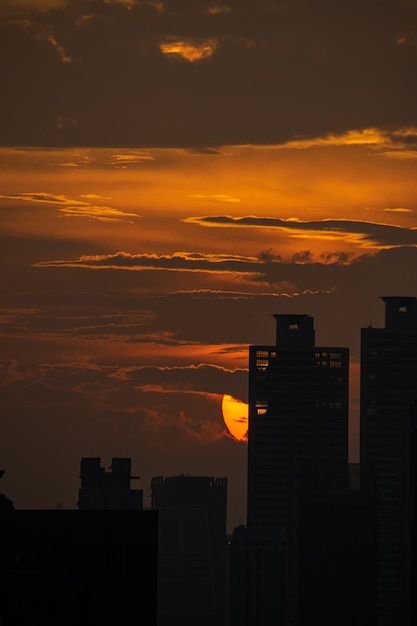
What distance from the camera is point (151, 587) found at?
307 feet

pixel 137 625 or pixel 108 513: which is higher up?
pixel 108 513

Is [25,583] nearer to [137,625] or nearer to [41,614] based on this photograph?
[41,614]

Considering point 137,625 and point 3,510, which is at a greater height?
point 3,510

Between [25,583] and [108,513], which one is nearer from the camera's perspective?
[25,583]

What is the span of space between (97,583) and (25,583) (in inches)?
231

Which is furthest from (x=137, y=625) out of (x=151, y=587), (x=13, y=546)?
(x=13, y=546)

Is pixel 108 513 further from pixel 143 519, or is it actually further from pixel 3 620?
pixel 3 620

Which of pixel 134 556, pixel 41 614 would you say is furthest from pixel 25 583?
pixel 134 556

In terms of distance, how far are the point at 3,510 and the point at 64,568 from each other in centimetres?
558

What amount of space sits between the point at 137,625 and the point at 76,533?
598 cm

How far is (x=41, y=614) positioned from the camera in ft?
287

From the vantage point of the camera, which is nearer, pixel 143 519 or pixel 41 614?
pixel 41 614

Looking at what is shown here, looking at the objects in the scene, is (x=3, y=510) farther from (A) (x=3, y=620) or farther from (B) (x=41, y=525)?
(A) (x=3, y=620)

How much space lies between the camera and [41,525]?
92.6 meters
